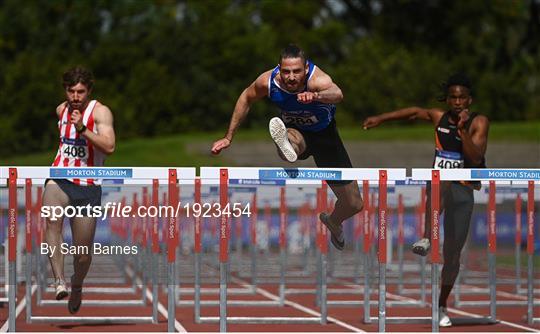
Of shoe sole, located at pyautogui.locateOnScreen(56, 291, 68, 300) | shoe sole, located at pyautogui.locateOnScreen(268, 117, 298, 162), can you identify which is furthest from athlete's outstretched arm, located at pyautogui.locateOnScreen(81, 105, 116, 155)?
shoe sole, located at pyautogui.locateOnScreen(268, 117, 298, 162)

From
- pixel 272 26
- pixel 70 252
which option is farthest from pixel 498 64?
pixel 70 252

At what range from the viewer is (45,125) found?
46125mm

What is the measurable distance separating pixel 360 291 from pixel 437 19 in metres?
43.0

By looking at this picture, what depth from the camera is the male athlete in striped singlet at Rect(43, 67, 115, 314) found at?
10391 mm

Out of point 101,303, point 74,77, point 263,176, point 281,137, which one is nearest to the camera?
point 263,176

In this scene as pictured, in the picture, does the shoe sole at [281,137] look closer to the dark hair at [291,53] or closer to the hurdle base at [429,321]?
the dark hair at [291,53]

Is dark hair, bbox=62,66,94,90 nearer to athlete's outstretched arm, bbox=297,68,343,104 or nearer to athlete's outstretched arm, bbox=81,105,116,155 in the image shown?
athlete's outstretched arm, bbox=81,105,116,155

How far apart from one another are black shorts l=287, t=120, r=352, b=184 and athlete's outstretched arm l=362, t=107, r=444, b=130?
1.90 ft

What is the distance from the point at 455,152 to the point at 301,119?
198 cm

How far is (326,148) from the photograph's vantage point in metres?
10.8

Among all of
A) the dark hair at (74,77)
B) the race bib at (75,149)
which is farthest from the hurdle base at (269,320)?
the dark hair at (74,77)

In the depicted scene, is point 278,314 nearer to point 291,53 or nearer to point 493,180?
point 493,180

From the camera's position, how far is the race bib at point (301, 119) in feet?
34.5

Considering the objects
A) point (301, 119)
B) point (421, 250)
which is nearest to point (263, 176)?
point (301, 119)
